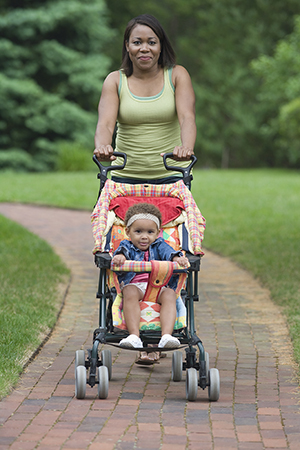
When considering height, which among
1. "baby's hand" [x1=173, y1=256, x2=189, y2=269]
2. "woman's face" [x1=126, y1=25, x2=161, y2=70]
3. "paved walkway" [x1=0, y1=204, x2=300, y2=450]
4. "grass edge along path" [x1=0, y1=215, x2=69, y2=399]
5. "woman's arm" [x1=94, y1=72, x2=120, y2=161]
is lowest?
"paved walkway" [x1=0, y1=204, x2=300, y2=450]

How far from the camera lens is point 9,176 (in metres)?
23.5

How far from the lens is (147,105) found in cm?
480

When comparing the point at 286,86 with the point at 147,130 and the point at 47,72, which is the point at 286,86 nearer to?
the point at 47,72

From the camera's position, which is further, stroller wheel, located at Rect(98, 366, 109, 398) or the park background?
the park background

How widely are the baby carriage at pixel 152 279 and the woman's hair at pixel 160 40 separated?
2.24ft

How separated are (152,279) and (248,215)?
9.57 m

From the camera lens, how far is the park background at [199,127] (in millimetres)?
7918

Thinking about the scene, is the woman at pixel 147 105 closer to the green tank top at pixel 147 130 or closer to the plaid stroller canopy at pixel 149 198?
the green tank top at pixel 147 130

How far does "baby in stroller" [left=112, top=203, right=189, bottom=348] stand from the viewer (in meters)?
4.39

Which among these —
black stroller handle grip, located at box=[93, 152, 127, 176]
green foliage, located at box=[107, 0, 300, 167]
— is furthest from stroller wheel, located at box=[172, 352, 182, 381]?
green foliage, located at box=[107, 0, 300, 167]

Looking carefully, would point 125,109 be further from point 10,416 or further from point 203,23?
point 203,23

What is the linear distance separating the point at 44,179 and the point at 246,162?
70.6 ft

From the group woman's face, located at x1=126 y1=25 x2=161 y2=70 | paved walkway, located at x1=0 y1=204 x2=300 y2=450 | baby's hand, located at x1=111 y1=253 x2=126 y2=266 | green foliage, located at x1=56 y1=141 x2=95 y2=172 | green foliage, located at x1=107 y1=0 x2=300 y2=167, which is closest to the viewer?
paved walkway, located at x1=0 y1=204 x2=300 y2=450

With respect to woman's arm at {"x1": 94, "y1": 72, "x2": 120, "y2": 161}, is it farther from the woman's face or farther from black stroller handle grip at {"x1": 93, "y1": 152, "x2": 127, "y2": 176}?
the woman's face
